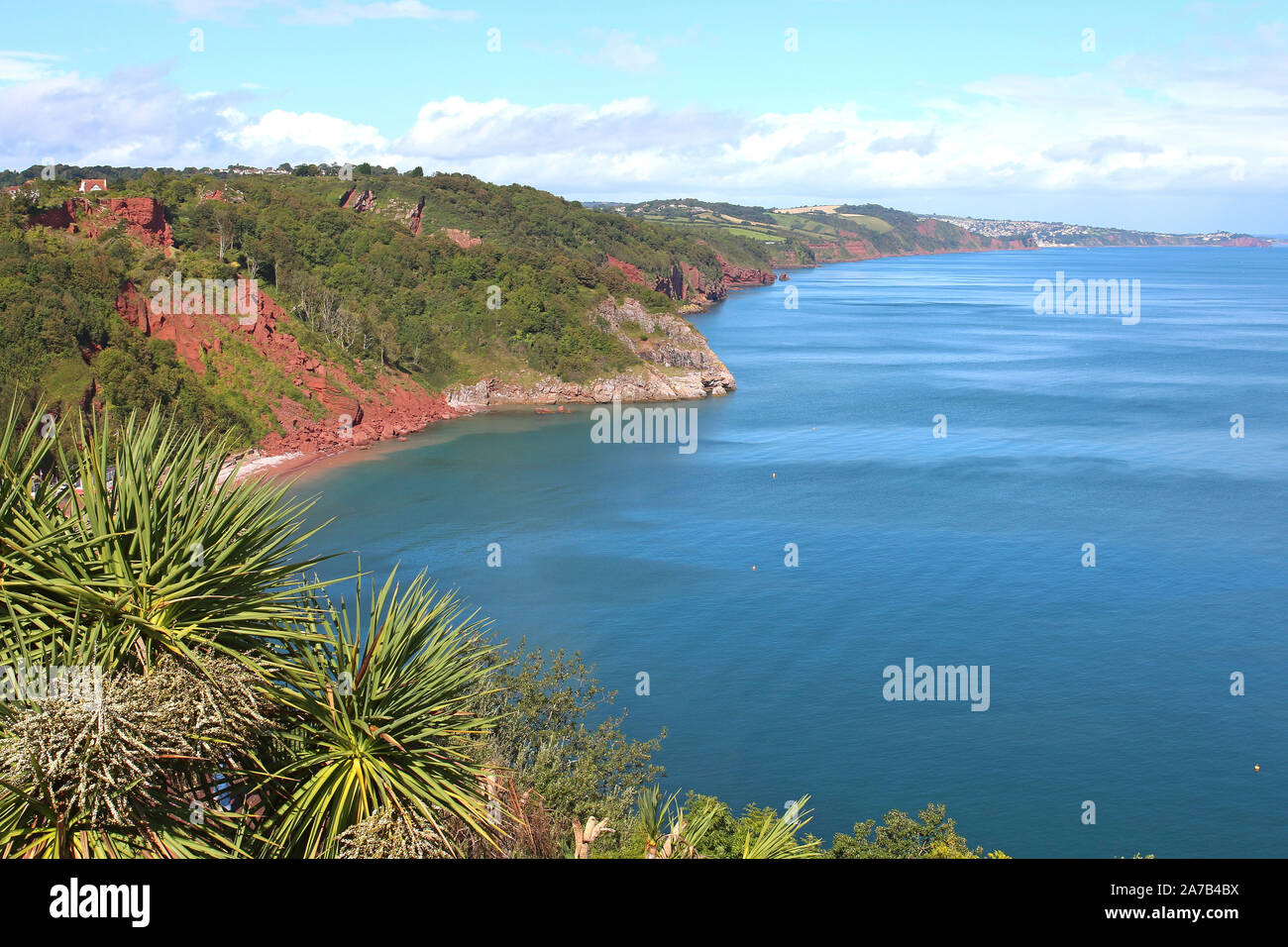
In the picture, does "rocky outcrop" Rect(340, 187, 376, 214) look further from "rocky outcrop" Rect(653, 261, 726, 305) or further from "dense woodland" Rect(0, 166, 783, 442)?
"rocky outcrop" Rect(653, 261, 726, 305)

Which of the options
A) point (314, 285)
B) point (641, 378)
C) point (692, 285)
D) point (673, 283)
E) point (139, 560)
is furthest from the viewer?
point (692, 285)

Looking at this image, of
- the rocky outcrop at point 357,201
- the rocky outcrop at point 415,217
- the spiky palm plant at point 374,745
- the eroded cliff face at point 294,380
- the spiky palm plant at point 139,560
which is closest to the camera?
the spiky palm plant at point 139,560

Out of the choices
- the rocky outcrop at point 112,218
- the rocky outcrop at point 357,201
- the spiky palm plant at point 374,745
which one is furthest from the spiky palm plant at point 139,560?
the rocky outcrop at point 357,201

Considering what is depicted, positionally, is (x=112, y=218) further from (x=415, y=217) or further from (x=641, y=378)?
(x=415, y=217)

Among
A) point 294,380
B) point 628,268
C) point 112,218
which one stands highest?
point 628,268

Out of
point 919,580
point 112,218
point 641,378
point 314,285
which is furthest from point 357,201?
point 919,580

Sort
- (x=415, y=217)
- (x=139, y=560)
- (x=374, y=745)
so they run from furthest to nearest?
(x=415, y=217), (x=374, y=745), (x=139, y=560)

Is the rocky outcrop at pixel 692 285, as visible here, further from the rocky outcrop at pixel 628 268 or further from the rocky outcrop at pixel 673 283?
the rocky outcrop at pixel 628 268

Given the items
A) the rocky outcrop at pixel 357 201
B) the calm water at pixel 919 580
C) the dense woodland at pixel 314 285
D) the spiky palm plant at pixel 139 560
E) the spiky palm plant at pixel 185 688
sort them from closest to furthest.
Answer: the spiky palm plant at pixel 185 688
the spiky palm plant at pixel 139 560
the calm water at pixel 919 580
the dense woodland at pixel 314 285
the rocky outcrop at pixel 357 201
